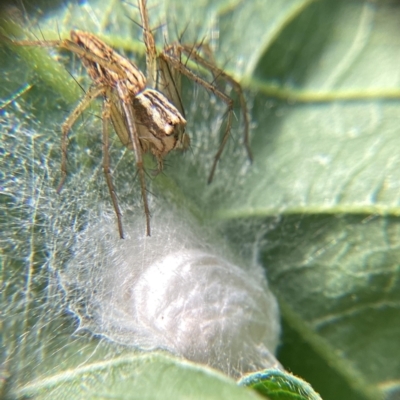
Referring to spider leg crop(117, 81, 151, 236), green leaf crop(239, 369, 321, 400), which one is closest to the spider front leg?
spider leg crop(117, 81, 151, 236)

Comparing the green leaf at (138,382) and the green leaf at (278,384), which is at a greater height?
the green leaf at (138,382)

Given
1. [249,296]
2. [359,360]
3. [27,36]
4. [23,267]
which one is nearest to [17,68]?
[27,36]

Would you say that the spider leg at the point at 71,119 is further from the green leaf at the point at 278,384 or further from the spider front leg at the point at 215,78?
the green leaf at the point at 278,384

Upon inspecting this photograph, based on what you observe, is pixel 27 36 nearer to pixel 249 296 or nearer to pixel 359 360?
pixel 249 296

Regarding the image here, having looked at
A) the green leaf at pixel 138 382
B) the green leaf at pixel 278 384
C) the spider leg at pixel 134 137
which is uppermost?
the spider leg at pixel 134 137

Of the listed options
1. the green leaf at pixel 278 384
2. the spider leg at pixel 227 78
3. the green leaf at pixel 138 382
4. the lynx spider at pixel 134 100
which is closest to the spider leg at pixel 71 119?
the lynx spider at pixel 134 100

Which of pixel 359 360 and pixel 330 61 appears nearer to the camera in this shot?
pixel 359 360

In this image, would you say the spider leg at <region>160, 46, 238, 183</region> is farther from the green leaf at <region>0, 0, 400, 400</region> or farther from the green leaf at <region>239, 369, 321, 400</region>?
the green leaf at <region>239, 369, 321, 400</region>

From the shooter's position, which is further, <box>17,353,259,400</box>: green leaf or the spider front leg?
the spider front leg
